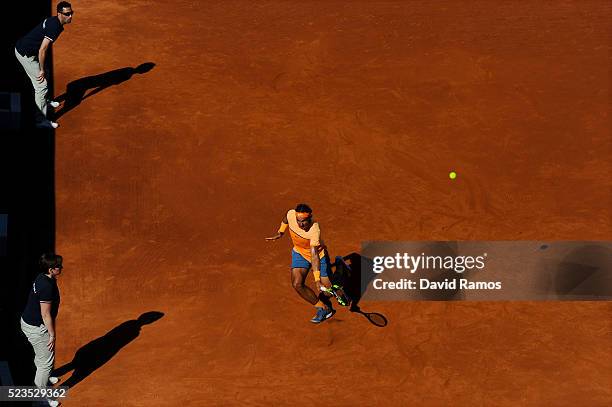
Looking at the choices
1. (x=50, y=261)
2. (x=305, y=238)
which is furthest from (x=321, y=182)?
(x=50, y=261)

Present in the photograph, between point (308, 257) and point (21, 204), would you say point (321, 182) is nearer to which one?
point (308, 257)

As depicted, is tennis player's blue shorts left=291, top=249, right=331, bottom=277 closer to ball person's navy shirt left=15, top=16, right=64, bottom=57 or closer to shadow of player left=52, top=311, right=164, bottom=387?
shadow of player left=52, top=311, right=164, bottom=387

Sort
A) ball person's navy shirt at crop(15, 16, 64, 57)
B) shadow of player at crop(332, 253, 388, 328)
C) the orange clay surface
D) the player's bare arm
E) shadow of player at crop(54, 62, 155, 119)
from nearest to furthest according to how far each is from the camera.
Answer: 1. the orange clay surface
2. the player's bare arm
3. shadow of player at crop(332, 253, 388, 328)
4. ball person's navy shirt at crop(15, 16, 64, 57)
5. shadow of player at crop(54, 62, 155, 119)

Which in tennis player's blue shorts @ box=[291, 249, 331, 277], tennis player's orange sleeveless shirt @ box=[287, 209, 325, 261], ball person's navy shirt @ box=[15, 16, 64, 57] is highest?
ball person's navy shirt @ box=[15, 16, 64, 57]

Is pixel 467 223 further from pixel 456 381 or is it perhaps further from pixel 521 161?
pixel 456 381

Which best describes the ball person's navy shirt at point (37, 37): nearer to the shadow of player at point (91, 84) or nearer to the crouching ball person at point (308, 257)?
the shadow of player at point (91, 84)

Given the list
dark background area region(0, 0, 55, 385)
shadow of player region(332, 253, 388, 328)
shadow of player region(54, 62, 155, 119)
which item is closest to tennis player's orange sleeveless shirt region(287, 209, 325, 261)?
shadow of player region(332, 253, 388, 328)
